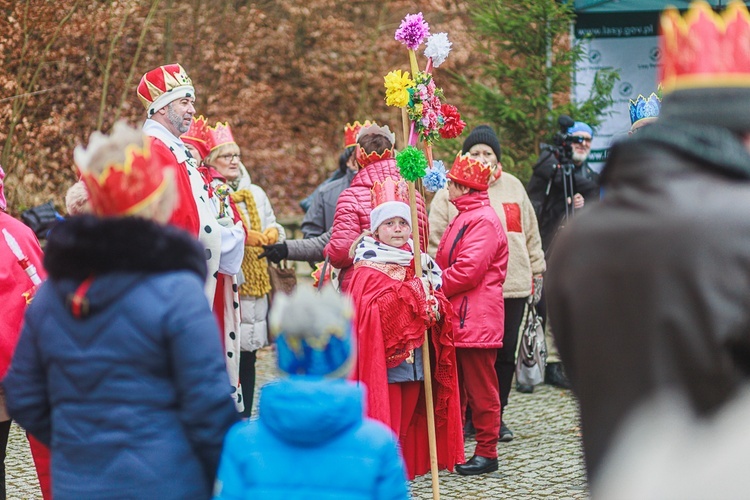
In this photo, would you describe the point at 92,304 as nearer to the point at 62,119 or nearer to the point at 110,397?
the point at 110,397

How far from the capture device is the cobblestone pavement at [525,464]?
20.7ft

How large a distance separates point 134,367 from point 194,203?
8.46 ft

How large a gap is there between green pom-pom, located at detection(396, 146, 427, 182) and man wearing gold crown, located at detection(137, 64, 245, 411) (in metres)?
0.94

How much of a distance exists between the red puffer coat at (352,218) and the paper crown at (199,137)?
4.39 ft

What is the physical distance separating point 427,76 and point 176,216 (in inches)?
58.4

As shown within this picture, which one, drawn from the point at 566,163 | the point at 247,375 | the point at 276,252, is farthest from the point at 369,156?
the point at 566,163

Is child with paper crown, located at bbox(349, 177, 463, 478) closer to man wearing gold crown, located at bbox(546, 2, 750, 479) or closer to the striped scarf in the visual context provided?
the striped scarf

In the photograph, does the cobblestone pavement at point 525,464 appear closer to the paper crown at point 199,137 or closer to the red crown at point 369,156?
the red crown at point 369,156

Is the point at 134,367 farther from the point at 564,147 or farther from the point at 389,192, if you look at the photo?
the point at 564,147

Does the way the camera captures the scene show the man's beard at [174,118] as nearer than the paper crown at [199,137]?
Yes

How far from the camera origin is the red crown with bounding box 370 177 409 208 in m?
6.01

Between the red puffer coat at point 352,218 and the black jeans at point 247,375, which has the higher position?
the red puffer coat at point 352,218

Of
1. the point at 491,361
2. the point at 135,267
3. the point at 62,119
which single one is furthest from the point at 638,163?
the point at 62,119

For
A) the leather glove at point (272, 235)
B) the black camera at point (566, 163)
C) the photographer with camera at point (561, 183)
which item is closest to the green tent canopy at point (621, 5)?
the photographer with camera at point (561, 183)
